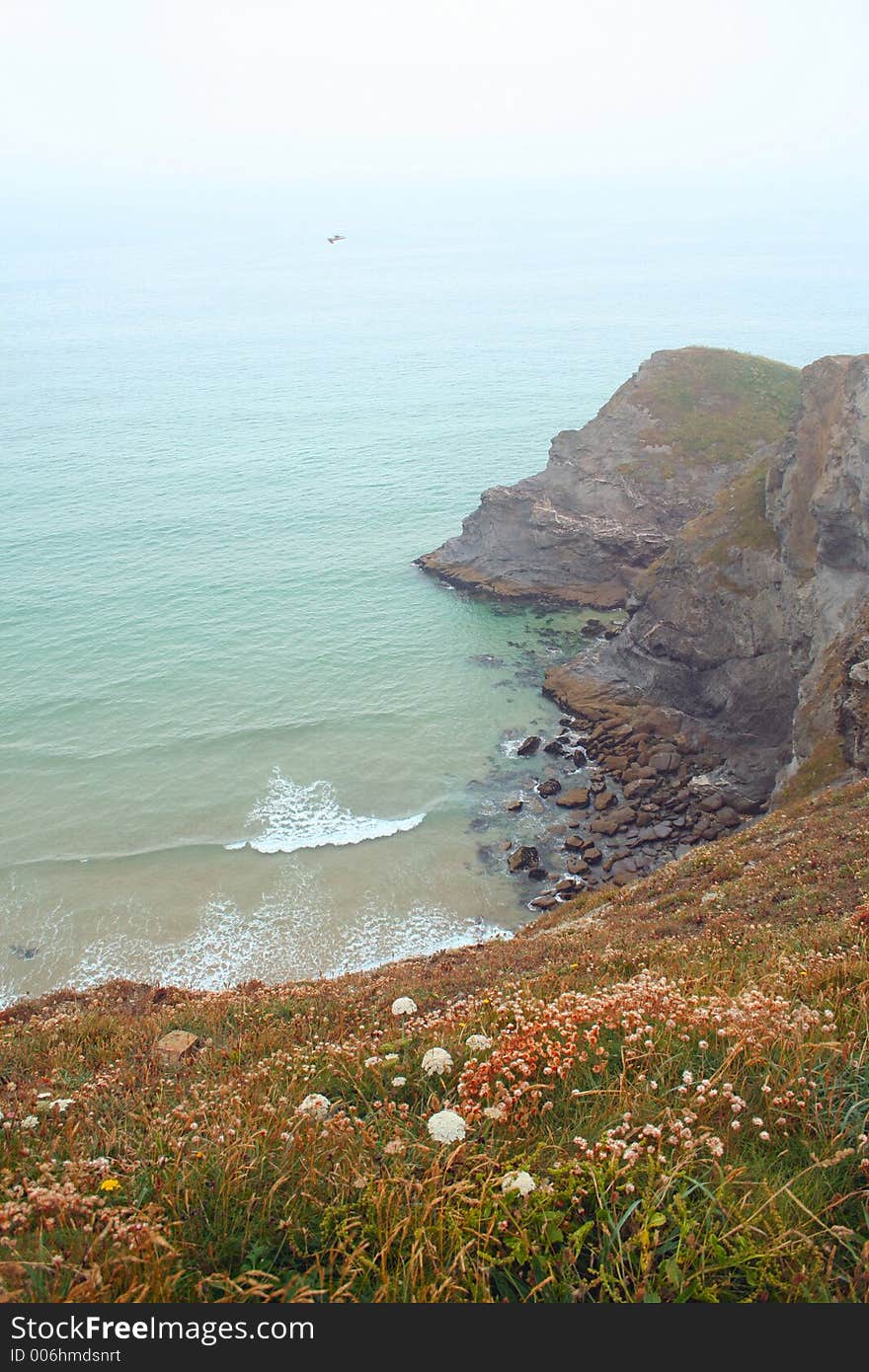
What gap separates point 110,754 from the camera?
152 feet

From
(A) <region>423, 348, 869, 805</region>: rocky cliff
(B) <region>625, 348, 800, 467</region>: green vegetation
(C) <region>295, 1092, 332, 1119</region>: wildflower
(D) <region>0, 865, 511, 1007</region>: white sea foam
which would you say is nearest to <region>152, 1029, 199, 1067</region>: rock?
(C) <region>295, 1092, 332, 1119</region>: wildflower

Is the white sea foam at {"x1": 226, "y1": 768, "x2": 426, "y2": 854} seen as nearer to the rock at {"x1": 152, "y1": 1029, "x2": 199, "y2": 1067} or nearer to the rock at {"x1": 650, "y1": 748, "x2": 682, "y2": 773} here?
the rock at {"x1": 650, "y1": 748, "x2": 682, "y2": 773}

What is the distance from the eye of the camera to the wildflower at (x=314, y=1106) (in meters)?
7.46

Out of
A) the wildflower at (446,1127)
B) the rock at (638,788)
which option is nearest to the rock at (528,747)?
the rock at (638,788)

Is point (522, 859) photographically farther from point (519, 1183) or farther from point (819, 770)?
point (519, 1183)

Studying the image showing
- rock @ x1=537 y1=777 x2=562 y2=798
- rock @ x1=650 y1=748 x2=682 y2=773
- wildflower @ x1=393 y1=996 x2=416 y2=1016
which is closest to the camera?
wildflower @ x1=393 y1=996 x2=416 y2=1016

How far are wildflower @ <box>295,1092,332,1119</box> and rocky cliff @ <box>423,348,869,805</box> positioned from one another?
27092 mm

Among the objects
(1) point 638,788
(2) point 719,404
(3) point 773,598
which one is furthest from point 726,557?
(2) point 719,404

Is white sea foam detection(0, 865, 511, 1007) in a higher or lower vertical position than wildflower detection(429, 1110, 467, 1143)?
lower

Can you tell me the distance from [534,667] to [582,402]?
2899 inches

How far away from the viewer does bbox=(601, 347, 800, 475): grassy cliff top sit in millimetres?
69812

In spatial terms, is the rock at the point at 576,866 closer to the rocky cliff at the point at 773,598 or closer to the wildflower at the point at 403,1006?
the rocky cliff at the point at 773,598

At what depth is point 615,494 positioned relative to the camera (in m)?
66.9

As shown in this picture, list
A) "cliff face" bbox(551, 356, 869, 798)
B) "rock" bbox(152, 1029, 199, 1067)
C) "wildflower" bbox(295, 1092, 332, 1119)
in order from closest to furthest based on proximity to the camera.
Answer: "wildflower" bbox(295, 1092, 332, 1119), "rock" bbox(152, 1029, 199, 1067), "cliff face" bbox(551, 356, 869, 798)
